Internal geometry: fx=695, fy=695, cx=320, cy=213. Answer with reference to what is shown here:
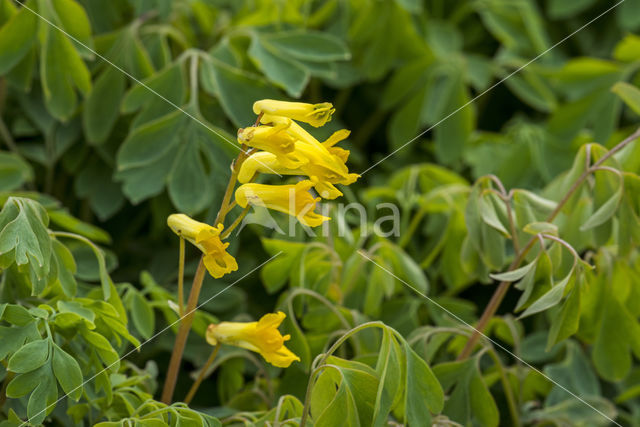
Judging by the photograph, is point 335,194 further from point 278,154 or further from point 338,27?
point 338,27

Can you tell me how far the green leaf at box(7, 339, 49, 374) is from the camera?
603mm

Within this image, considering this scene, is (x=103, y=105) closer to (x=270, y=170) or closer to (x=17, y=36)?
(x=17, y=36)

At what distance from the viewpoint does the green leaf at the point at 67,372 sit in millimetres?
620

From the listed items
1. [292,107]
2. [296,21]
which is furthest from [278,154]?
[296,21]

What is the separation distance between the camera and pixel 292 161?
23.8 inches

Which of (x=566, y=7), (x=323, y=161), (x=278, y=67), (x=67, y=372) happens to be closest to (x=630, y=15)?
(x=566, y=7)

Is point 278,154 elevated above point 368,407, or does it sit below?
Answer: above

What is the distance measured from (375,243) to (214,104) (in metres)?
0.32

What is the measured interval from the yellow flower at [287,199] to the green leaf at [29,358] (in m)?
0.22

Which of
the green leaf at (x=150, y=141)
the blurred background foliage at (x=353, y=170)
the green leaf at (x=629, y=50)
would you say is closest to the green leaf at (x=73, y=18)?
the blurred background foliage at (x=353, y=170)

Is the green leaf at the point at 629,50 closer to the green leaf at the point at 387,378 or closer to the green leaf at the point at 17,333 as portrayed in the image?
the green leaf at the point at 387,378

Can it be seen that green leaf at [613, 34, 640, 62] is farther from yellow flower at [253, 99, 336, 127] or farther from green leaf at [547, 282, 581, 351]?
yellow flower at [253, 99, 336, 127]

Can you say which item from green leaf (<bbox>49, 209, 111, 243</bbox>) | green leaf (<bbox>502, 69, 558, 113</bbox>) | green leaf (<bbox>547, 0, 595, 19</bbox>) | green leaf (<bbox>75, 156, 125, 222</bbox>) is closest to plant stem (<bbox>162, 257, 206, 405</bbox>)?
green leaf (<bbox>49, 209, 111, 243</bbox>)

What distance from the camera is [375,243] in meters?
0.96
